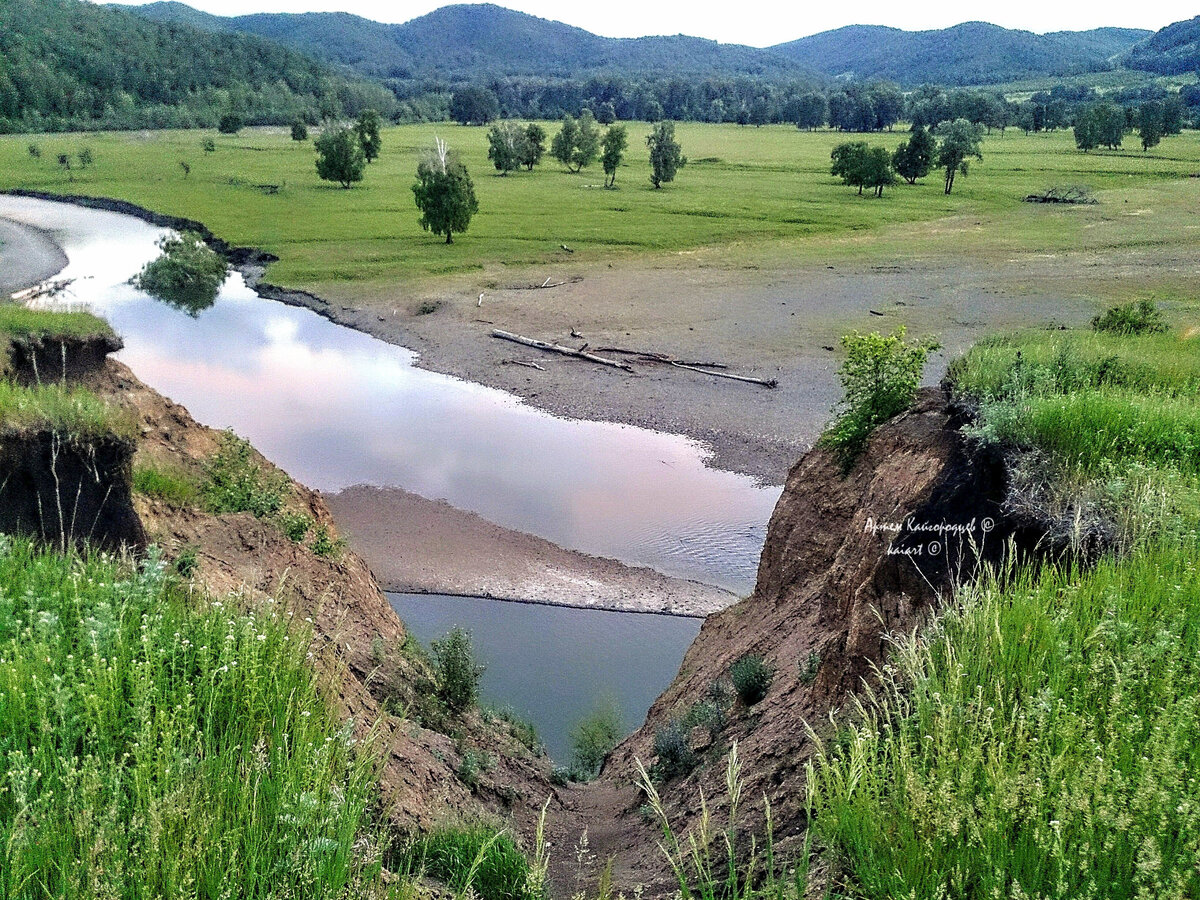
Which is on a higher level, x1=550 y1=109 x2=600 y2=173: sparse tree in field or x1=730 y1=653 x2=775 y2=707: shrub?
x1=550 y1=109 x2=600 y2=173: sparse tree in field

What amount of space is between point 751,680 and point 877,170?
244ft

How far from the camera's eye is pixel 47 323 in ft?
51.5

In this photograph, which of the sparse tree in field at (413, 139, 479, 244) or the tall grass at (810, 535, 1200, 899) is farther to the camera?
the sparse tree in field at (413, 139, 479, 244)

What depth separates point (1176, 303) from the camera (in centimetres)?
3969

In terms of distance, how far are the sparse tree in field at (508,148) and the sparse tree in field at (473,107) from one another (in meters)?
78.7

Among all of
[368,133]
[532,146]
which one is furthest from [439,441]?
[368,133]

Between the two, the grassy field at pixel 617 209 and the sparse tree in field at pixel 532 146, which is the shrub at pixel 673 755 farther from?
the sparse tree in field at pixel 532 146

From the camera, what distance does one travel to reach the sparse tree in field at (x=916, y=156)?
8031cm

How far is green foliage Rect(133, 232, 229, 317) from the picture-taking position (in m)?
48.0

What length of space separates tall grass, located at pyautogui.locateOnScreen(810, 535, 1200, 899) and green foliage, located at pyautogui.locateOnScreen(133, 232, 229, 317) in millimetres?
48858

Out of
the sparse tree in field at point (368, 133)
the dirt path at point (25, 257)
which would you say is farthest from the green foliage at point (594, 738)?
the sparse tree in field at point (368, 133)

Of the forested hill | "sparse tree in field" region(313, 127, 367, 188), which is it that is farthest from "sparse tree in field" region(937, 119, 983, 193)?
the forested hill

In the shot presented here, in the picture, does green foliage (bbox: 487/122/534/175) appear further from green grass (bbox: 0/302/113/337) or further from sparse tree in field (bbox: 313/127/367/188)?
green grass (bbox: 0/302/113/337)

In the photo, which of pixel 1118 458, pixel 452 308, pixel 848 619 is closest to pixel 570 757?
pixel 848 619
